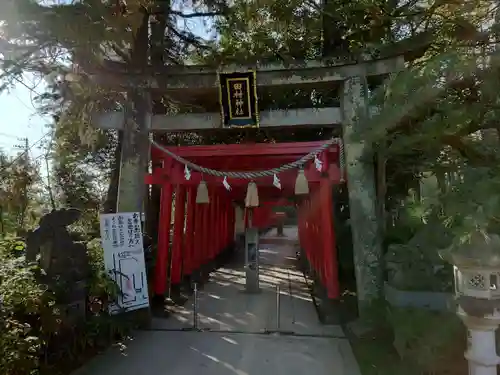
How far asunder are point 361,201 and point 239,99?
2.98 metres

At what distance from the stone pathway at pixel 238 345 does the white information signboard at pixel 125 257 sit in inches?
26.5

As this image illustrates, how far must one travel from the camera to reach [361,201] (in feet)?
26.8

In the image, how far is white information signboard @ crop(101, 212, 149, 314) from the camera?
718 cm

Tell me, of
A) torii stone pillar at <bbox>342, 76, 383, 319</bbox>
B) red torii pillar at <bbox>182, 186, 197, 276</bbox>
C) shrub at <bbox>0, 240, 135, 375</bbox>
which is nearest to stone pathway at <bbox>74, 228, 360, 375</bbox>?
shrub at <bbox>0, 240, 135, 375</bbox>

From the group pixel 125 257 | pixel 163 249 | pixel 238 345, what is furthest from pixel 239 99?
pixel 238 345

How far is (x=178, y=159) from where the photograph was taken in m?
8.95

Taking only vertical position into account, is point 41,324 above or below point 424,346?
above

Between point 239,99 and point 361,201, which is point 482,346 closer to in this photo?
point 361,201

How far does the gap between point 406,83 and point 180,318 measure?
245 inches

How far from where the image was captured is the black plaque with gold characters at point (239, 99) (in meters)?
8.51

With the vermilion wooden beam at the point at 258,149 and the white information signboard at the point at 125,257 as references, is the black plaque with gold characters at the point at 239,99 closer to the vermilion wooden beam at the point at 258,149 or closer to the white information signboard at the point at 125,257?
the vermilion wooden beam at the point at 258,149

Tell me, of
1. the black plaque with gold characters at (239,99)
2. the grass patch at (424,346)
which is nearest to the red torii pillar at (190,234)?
the black plaque with gold characters at (239,99)

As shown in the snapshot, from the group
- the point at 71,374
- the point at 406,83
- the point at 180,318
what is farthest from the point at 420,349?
the point at 180,318

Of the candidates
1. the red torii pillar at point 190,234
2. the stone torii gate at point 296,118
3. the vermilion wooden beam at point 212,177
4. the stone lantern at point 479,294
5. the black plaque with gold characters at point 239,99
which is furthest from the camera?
the red torii pillar at point 190,234
